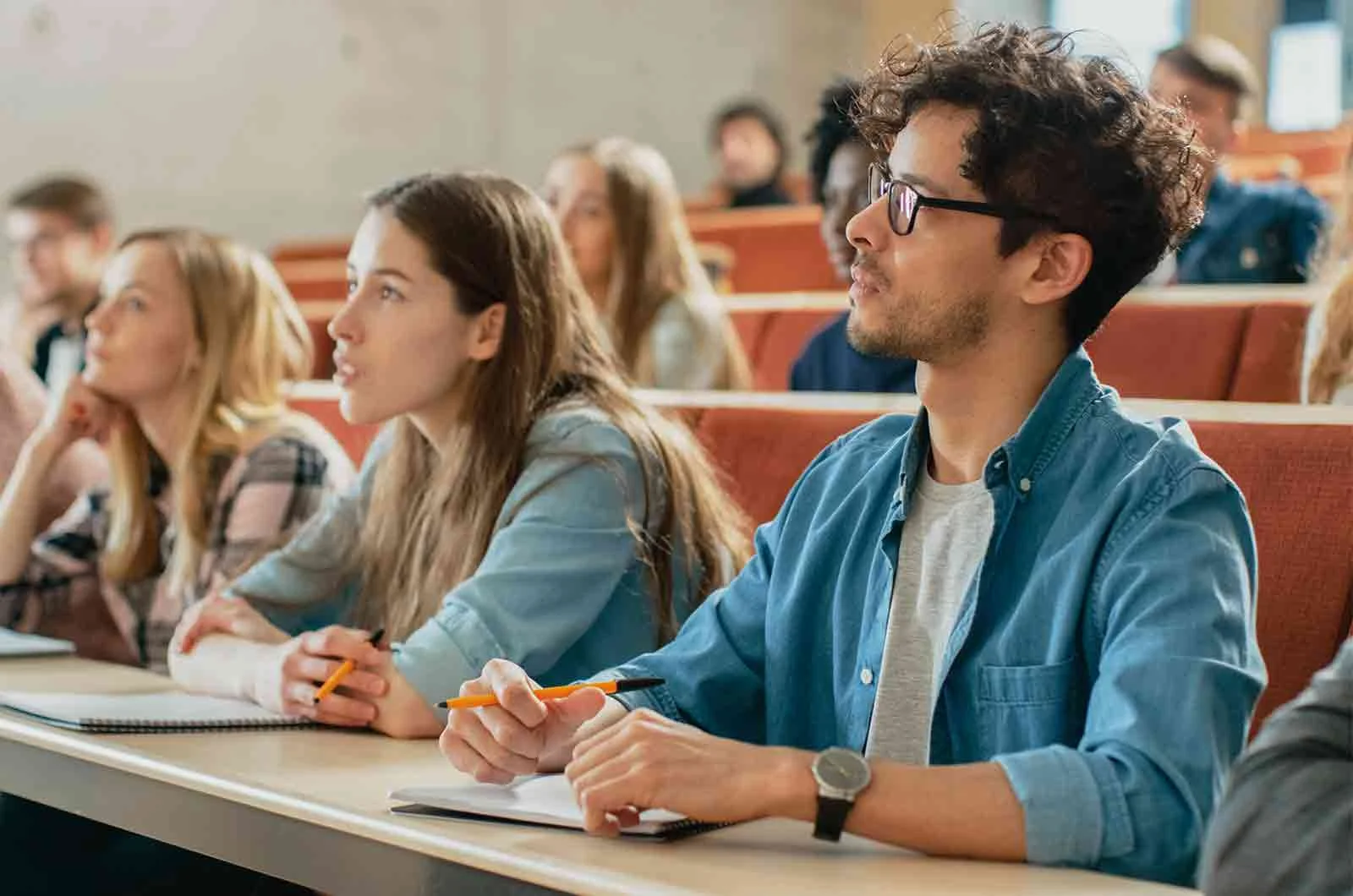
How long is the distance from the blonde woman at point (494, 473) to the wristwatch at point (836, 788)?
26.5 inches

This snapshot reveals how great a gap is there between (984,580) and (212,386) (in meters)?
1.44

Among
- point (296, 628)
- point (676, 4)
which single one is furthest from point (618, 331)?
point (676, 4)

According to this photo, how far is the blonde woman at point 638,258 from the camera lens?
3.63 meters

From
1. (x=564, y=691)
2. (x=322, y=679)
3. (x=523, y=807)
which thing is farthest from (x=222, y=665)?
(x=523, y=807)

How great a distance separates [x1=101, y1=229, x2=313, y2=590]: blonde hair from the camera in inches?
101

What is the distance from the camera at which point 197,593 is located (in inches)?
97.0

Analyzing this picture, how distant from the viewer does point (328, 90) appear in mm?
6938

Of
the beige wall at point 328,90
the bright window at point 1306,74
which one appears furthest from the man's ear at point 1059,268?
the bright window at point 1306,74

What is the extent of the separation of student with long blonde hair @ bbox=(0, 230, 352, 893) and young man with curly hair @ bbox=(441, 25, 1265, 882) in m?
1.00

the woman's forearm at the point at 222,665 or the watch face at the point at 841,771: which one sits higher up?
the watch face at the point at 841,771

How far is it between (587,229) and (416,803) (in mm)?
2539

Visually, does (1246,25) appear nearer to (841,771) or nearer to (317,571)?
(317,571)

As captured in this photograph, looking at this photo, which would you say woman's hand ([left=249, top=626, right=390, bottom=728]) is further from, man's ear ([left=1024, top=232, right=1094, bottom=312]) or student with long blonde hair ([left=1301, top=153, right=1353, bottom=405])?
student with long blonde hair ([left=1301, top=153, right=1353, bottom=405])

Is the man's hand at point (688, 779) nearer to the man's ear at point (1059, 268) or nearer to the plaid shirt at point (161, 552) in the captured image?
the man's ear at point (1059, 268)
